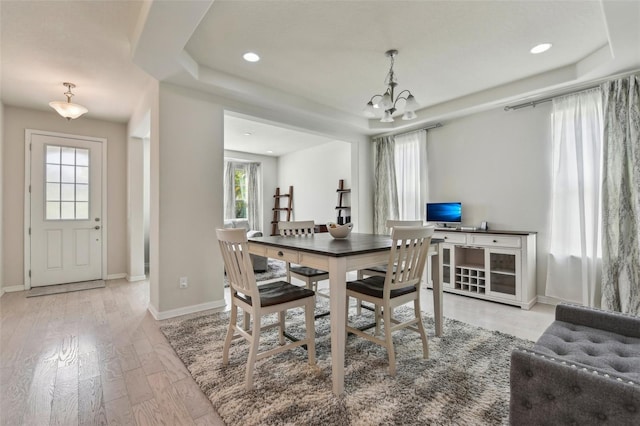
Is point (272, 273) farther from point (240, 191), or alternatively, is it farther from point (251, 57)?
point (240, 191)

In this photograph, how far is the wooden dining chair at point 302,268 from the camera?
8.94 ft

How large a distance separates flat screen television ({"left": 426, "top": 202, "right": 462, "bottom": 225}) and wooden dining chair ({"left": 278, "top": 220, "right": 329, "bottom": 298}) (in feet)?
6.55

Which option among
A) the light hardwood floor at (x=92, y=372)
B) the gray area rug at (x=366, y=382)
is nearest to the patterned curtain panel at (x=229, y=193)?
the light hardwood floor at (x=92, y=372)

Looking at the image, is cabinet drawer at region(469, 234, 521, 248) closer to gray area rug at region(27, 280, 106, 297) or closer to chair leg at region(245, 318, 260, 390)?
chair leg at region(245, 318, 260, 390)

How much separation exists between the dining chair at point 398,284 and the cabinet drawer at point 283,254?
53 centimetres

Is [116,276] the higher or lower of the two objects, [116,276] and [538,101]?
the lower

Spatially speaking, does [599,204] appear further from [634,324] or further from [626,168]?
[634,324]

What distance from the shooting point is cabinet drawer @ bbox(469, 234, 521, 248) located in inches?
135

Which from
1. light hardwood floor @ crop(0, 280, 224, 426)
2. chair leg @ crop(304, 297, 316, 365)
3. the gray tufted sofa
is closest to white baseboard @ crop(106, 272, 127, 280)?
light hardwood floor @ crop(0, 280, 224, 426)

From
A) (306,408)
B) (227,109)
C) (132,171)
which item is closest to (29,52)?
(227,109)

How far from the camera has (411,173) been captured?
487 cm

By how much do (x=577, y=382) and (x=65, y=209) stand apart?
5911 mm

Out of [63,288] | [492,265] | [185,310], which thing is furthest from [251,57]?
[63,288]

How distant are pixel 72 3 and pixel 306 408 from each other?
3114 millimetres
